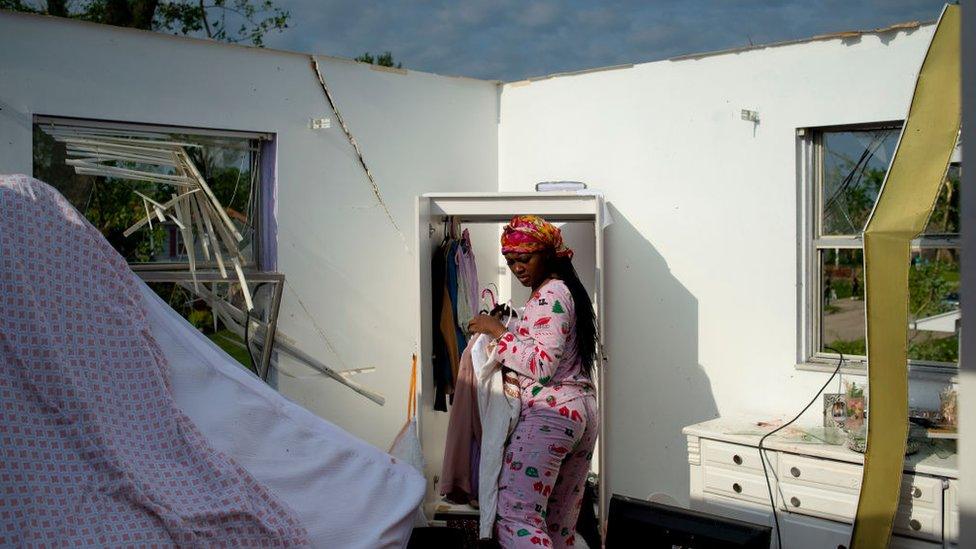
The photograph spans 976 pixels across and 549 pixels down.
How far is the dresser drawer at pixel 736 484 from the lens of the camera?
4781 millimetres

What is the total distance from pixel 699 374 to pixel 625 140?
1451 millimetres

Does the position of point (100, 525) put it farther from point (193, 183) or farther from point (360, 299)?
point (360, 299)

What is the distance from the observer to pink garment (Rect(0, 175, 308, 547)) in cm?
297

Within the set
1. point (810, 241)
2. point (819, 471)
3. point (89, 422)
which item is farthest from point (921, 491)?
point (89, 422)

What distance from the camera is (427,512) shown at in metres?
5.82

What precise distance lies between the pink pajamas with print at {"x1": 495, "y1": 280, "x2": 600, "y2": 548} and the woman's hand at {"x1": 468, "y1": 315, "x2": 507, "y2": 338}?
6.6 inches

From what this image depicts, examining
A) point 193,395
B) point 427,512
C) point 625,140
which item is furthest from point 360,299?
point 193,395

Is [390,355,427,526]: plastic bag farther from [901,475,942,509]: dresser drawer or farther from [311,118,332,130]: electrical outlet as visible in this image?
[901,475,942,509]: dresser drawer

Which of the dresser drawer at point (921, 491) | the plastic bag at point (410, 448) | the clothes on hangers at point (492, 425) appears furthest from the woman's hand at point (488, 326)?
the dresser drawer at point (921, 491)

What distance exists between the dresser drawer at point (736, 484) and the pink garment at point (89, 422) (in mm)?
2320

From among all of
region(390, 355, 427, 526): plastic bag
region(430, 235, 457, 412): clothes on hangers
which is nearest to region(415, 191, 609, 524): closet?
region(430, 235, 457, 412): clothes on hangers

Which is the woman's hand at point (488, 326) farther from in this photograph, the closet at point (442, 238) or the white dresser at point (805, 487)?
the white dresser at point (805, 487)

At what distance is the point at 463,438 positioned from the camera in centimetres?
520

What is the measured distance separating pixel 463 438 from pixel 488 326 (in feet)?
2.63
